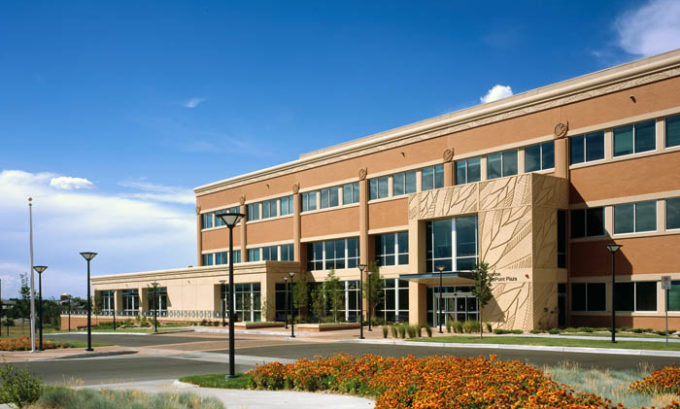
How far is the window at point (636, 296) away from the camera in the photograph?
3466 cm

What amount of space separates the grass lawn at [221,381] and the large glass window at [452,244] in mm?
25357

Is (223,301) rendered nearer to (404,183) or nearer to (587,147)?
(404,183)

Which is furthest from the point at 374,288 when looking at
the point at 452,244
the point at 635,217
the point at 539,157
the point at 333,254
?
the point at 635,217

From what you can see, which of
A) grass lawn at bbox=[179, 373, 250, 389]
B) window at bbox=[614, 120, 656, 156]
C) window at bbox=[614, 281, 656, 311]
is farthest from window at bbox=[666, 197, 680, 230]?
grass lawn at bbox=[179, 373, 250, 389]

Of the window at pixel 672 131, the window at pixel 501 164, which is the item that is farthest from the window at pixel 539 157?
the window at pixel 672 131

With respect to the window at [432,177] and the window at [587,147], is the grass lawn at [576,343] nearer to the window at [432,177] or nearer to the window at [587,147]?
the window at [587,147]

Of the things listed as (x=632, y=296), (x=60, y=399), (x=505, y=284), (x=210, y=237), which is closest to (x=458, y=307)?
(x=505, y=284)

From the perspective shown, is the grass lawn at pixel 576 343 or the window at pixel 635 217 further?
the window at pixel 635 217

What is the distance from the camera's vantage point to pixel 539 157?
40250 mm

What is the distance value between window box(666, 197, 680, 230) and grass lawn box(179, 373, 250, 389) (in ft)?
86.4

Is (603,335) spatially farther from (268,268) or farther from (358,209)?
(268,268)

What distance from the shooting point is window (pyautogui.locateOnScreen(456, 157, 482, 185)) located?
43938mm

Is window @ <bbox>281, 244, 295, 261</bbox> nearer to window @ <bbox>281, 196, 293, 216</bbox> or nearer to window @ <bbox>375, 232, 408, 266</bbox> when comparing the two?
window @ <bbox>281, 196, 293, 216</bbox>

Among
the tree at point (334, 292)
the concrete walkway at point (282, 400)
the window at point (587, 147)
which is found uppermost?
the window at point (587, 147)
